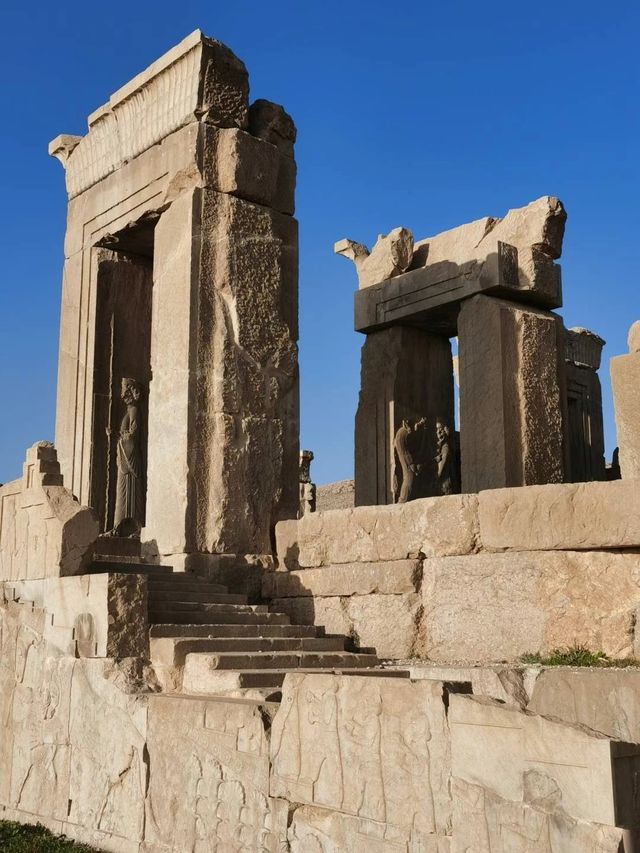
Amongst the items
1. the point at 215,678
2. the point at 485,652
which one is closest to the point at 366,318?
the point at 485,652

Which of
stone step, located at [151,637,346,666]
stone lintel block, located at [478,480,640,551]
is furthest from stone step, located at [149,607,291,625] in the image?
stone lintel block, located at [478,480,640,551]

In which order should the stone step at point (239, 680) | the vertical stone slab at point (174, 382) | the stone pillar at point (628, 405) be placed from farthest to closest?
1. the vertical stone slab at point (174, 382)
2. the stone pillar at point (628, 405)
3. the stone step at point (239, 680)

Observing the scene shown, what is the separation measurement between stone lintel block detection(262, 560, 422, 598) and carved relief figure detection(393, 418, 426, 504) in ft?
16.0

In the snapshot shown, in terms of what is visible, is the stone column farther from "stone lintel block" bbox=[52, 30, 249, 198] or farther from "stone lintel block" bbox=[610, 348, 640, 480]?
"stone lintel block" bbox=[610, 348, 640, 480]

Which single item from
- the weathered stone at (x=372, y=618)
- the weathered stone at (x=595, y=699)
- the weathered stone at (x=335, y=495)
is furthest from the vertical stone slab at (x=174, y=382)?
the weathered stone at (x=335, y=495)

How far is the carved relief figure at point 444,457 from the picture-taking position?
13.5 m

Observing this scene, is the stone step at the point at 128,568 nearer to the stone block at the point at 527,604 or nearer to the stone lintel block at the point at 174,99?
the stone block at the point at 527,604

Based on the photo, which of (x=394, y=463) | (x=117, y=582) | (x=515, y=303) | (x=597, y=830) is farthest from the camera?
(x=394, y=463)

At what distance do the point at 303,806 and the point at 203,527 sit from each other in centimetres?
380

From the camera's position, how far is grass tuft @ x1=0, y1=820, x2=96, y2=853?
5.75 m

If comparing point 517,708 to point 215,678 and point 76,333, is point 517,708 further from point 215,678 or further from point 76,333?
point 76,333

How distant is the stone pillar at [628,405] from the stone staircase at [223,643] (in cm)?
198

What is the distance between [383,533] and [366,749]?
3073 mm

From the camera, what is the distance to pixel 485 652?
664 centimetres
